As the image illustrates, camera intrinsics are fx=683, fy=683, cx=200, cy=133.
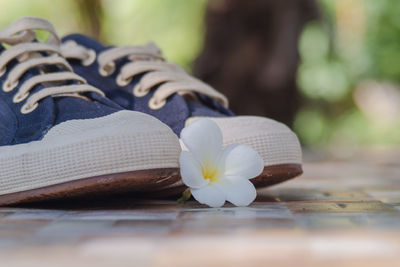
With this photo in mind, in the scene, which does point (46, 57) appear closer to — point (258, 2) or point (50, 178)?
point (50, 178)

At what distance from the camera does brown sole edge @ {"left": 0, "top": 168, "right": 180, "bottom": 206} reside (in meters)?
1.31

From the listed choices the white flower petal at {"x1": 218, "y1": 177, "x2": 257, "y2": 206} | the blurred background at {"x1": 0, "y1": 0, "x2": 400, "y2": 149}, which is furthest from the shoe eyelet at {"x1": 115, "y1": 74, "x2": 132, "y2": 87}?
the blurred background at {"x1": 0, "y1": 0, "x2": 400, "y2": 149}

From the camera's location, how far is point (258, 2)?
6273 millimetres

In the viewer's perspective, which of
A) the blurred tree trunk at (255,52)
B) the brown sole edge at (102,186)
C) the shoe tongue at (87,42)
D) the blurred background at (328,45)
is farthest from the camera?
the blurred background at (328,45)

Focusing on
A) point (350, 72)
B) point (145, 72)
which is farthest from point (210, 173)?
point (350, 72)

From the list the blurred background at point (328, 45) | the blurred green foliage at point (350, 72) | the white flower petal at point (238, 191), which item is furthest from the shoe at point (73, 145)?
the blurred green foliage at point (350, 72)

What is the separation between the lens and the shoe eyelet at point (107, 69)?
181 centimetres

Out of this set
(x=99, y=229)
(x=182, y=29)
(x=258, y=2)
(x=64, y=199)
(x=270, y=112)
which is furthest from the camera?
(x=182, y=29)

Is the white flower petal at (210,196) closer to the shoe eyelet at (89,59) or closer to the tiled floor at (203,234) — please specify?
the tiled floor at (203,234)

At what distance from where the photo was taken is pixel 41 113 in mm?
1524

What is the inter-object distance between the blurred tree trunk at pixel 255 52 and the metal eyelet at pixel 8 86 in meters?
4.78

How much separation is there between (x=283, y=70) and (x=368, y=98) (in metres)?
6.72

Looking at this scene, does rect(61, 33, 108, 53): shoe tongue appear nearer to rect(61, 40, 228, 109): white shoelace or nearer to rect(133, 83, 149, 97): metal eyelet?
rect(61, 40, 228, 109): white shoelace

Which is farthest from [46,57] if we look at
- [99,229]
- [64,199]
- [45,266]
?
[45,266]
